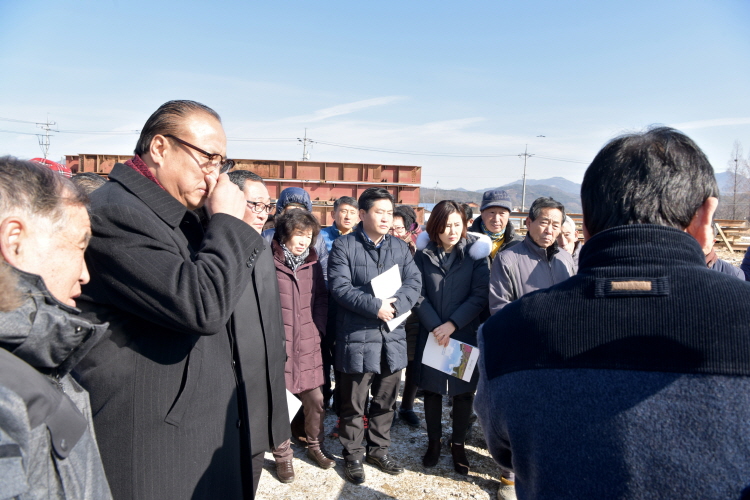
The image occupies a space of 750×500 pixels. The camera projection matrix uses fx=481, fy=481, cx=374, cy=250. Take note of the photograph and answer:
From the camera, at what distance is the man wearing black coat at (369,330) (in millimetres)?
3584

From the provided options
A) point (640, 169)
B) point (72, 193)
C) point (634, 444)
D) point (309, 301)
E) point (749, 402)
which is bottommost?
point (309, 301)

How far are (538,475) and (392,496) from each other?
271 centimetres

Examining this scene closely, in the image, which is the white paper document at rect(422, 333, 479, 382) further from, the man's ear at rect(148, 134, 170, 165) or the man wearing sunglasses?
the man's ear at rect(148, 134, 170, 165)

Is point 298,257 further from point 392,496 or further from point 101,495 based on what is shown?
point 101,495

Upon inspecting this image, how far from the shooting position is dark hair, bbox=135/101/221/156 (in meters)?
1.62

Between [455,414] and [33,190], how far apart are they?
336 centimetres

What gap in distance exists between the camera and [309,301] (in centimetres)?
Result: 373

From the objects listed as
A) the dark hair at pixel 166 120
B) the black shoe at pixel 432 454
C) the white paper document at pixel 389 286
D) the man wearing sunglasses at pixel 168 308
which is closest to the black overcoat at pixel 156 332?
the man wearing sunglasses at pixel 168 308

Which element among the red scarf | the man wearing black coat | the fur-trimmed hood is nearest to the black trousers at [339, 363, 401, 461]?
the man wearing black coat

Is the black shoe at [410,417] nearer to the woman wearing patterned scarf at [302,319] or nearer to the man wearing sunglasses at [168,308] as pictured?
the woman wearing patterned scarf at [302,319]

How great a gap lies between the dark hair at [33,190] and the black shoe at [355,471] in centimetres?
301

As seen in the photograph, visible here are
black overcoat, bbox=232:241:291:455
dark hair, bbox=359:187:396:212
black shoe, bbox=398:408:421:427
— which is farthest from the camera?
black shoe, bbox=398:408:421:427

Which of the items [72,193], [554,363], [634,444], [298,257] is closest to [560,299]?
[554,363]

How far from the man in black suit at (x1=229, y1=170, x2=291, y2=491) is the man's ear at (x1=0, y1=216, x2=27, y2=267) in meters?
0.94
